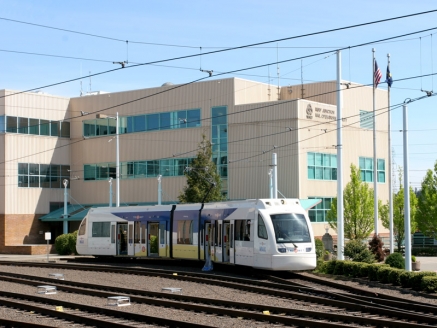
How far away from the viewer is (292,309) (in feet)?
59.1

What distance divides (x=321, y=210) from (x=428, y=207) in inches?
292

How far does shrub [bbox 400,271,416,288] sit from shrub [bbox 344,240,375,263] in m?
6.30

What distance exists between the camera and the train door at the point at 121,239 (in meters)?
38.7

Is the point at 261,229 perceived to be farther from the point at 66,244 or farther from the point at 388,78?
the point at 66,244

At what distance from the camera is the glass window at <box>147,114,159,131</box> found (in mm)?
58812

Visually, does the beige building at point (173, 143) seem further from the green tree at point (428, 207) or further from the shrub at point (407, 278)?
the shrub at point (407, 278)

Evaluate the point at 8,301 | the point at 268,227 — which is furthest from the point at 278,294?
the point at 8,301

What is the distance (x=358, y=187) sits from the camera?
50688 mm

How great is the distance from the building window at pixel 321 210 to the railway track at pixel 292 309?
87.4ft

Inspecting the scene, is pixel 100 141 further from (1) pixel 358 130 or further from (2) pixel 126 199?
(1) pixel 358 130

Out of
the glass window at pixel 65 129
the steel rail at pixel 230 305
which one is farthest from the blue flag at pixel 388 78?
the glass window at pixel 65 129

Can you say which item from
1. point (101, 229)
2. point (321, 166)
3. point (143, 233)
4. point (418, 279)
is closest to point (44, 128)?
point (321, 166)

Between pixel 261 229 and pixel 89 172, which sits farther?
pixel 89 172

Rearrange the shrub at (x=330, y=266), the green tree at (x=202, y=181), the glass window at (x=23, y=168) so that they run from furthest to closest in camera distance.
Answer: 1. the glass window at (x=23, y=168)
2. the green tree at (x=202, y=181)
3. the shrub at (x=330, y=266)
